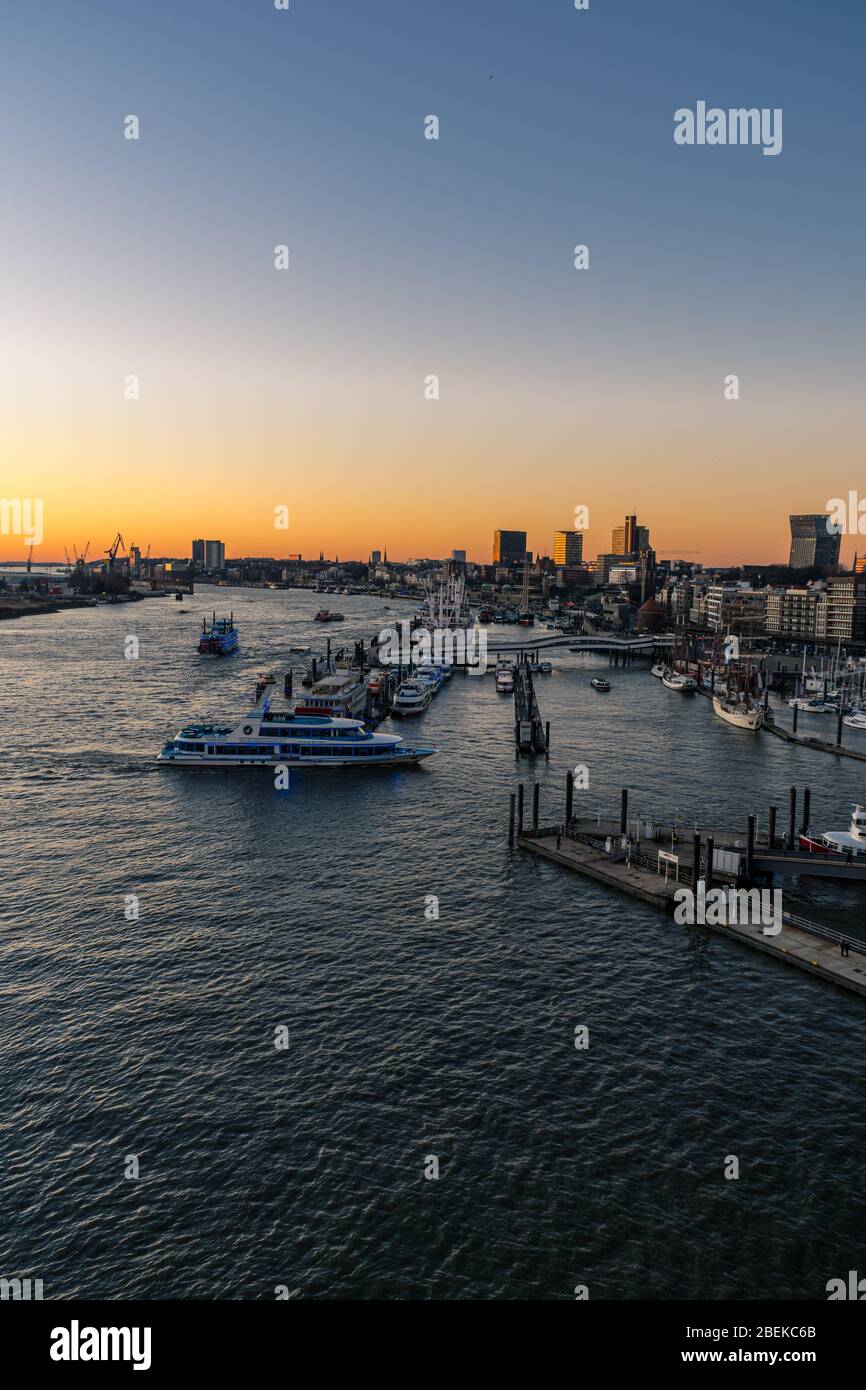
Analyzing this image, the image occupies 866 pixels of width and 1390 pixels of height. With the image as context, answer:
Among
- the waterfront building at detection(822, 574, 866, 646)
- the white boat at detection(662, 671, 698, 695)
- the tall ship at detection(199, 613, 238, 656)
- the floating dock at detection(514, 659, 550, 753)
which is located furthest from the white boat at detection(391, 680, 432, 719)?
the waterfront building at detection(822, 574, 866, 646)

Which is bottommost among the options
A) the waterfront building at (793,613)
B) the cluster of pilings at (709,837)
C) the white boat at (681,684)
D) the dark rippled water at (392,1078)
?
the dark rippled water at (392,1078)

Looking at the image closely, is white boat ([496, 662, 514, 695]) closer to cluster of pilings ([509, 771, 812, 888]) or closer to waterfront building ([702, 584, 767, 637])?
waterfront building ([702, 584, 767, 637])

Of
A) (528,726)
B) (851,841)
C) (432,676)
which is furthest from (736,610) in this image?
(851,841)

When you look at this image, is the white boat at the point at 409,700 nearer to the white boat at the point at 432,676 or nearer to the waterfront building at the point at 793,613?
the white boat at the point at 432,676

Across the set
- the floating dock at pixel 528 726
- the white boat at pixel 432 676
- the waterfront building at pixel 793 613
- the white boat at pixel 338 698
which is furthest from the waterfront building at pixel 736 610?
the white boat at pixel 338 698

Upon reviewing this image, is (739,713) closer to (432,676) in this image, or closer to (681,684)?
(681,684)

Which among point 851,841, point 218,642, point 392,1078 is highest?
point 218,642
